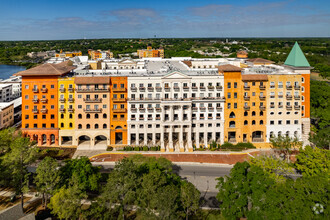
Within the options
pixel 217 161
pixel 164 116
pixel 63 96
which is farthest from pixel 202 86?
pixel 63 96

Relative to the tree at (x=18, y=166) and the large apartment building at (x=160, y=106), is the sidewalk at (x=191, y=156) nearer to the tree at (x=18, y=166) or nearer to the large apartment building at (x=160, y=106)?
the large apartment building at (x=160, y=106)

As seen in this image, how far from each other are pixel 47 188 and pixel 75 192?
7.61 m

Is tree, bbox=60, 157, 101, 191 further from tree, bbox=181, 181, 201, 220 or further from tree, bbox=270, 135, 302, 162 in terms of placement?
tree, bbox=270, 135, 302, 162

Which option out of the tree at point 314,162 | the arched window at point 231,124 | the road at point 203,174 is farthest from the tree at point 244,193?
the arched window at point 231,124

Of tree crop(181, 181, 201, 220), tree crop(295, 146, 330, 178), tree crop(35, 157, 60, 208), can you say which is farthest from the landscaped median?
tree crop(181, 181, 201, 220)

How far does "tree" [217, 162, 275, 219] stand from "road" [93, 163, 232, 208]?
11.8 metres

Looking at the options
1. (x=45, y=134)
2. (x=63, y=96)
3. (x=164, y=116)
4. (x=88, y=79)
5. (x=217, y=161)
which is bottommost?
(x=217, y=161)

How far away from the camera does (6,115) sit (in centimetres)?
9225

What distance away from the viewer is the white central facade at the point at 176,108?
77.9 m

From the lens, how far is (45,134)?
261ft

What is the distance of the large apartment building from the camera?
78.3 m

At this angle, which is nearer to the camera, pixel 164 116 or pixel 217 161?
pixel 217 161

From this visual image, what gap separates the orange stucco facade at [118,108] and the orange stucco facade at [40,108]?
52.9 feet

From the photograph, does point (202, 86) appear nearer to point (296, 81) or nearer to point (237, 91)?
point (237, 91)
